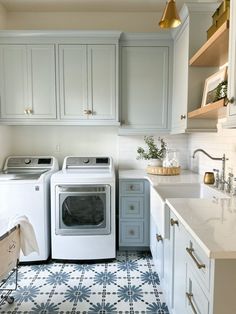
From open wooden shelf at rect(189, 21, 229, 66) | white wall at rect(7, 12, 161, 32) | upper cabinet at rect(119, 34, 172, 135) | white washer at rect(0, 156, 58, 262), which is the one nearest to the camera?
open wooden shelf at rect(189, 21, 229, 66)

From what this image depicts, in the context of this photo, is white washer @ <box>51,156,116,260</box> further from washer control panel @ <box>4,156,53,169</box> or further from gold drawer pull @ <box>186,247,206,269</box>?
gold drawer pull @ <box>186,247,206,269</box>

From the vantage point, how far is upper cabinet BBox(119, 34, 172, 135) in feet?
9.13

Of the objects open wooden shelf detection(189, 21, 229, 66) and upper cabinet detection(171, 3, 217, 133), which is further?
upper cabinet detection(171, 3, 217, 133)

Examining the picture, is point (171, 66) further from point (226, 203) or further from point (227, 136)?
point (226, 203)

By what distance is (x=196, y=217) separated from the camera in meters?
→ 1.22

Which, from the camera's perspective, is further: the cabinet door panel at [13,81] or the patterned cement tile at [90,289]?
the cabinet door panel at [13,81]

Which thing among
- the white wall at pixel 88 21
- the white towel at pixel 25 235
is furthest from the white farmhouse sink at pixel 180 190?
the white wall at pixel 88 21

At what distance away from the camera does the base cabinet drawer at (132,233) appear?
271 cm

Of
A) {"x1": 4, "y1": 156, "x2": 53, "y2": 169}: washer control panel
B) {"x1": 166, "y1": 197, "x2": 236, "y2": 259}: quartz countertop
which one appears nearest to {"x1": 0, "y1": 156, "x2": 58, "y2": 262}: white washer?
{"x1": 4, "y1": 156, "x2": 53, "y2": 169}: washer control panel

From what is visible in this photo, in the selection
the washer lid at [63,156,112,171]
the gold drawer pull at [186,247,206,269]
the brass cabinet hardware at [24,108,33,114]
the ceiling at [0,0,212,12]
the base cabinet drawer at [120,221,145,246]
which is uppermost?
the ceiling at [0,0,212,12]

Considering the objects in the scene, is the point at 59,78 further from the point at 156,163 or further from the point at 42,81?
the point at 156,163

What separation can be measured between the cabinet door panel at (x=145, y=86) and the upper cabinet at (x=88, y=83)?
152 millimetres

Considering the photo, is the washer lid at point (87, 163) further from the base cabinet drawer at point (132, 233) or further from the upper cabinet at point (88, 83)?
the base cabinet drawer at point (132, 233)

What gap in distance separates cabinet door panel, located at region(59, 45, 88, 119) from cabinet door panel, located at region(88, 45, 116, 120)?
77 millimetres
